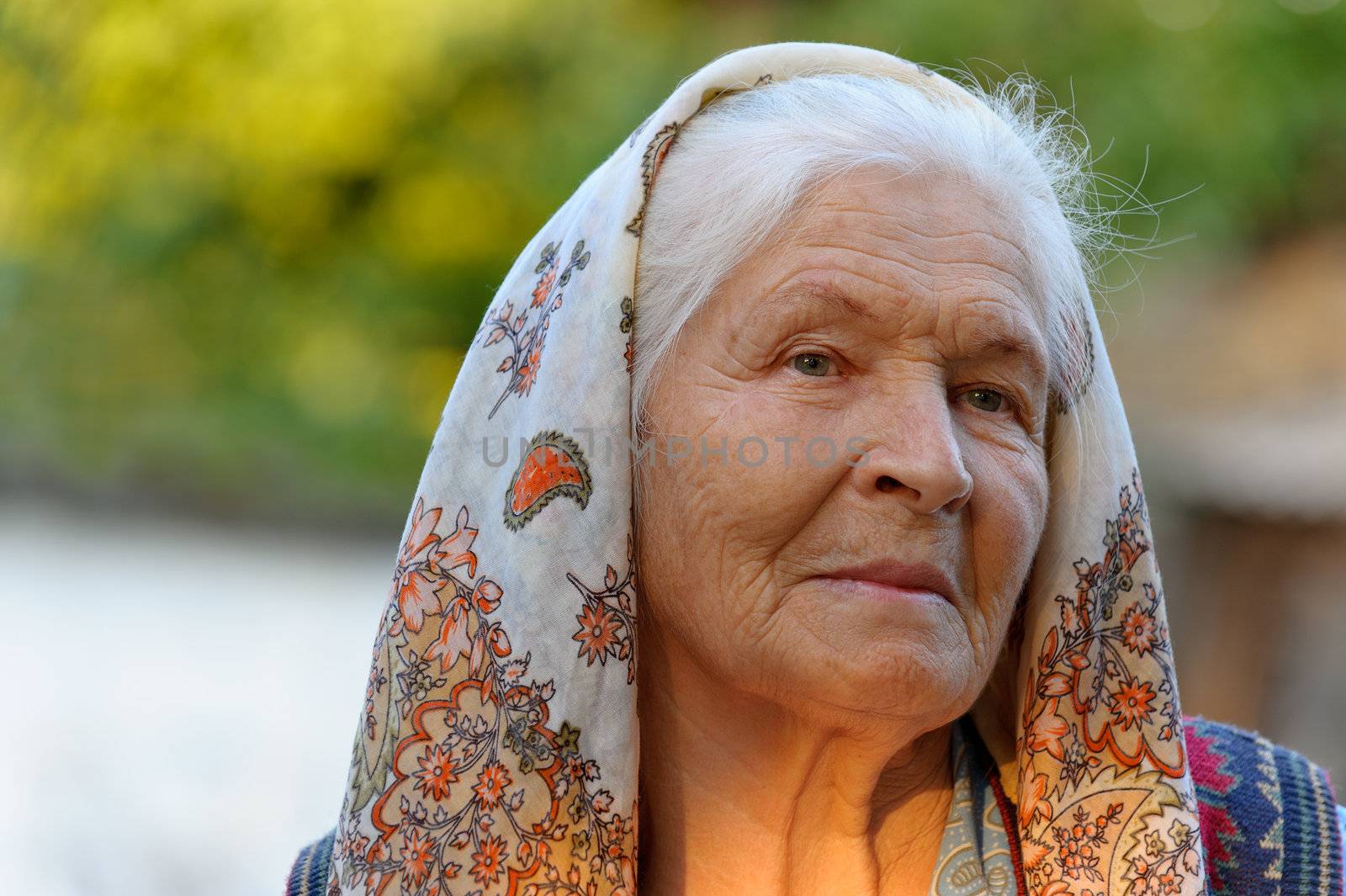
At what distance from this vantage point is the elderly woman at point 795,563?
170cm

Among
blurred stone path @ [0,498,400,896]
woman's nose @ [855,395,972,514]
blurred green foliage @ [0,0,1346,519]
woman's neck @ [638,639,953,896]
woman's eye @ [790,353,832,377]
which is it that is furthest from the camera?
blurred green foliage @ [0,0,1346,519]

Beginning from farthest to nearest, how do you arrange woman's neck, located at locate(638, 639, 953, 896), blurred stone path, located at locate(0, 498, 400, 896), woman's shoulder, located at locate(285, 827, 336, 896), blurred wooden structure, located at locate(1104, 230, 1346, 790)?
blurred wooden structure, located at locate(1104, 230, 1346, 790) < blurred stone path, located at locate(0, 498, 400, 896) < woman's shoulder, located at locate(285, 827, 336, 896) < woman's neck, located at locate(638, 639, 953, 896)

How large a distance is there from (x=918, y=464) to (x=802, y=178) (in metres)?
0.46

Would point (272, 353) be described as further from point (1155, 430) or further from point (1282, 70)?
point (1282, 70)

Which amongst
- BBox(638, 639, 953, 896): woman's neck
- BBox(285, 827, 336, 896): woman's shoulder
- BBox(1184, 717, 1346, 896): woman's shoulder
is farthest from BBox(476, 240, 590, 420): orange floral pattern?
BBox(1184, 717, 1346, 896): woman's shoulder

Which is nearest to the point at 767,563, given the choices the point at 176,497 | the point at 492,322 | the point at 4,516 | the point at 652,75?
the point at 492,322

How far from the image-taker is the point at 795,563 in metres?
1.71

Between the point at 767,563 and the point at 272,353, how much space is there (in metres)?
7.07

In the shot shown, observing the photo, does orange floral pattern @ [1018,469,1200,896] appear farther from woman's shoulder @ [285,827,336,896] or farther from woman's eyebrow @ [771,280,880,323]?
woman's shoulder @ [285,827,336,896]

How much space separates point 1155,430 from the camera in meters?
8.90

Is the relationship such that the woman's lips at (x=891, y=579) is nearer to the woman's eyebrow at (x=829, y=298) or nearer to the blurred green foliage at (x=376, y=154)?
the woman's eyebrow at (x=829, y=298)

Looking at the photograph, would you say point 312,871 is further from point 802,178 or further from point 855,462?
point 802,178

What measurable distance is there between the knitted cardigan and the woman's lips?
0.48 metres

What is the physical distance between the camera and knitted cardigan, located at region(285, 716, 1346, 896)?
1.89m
